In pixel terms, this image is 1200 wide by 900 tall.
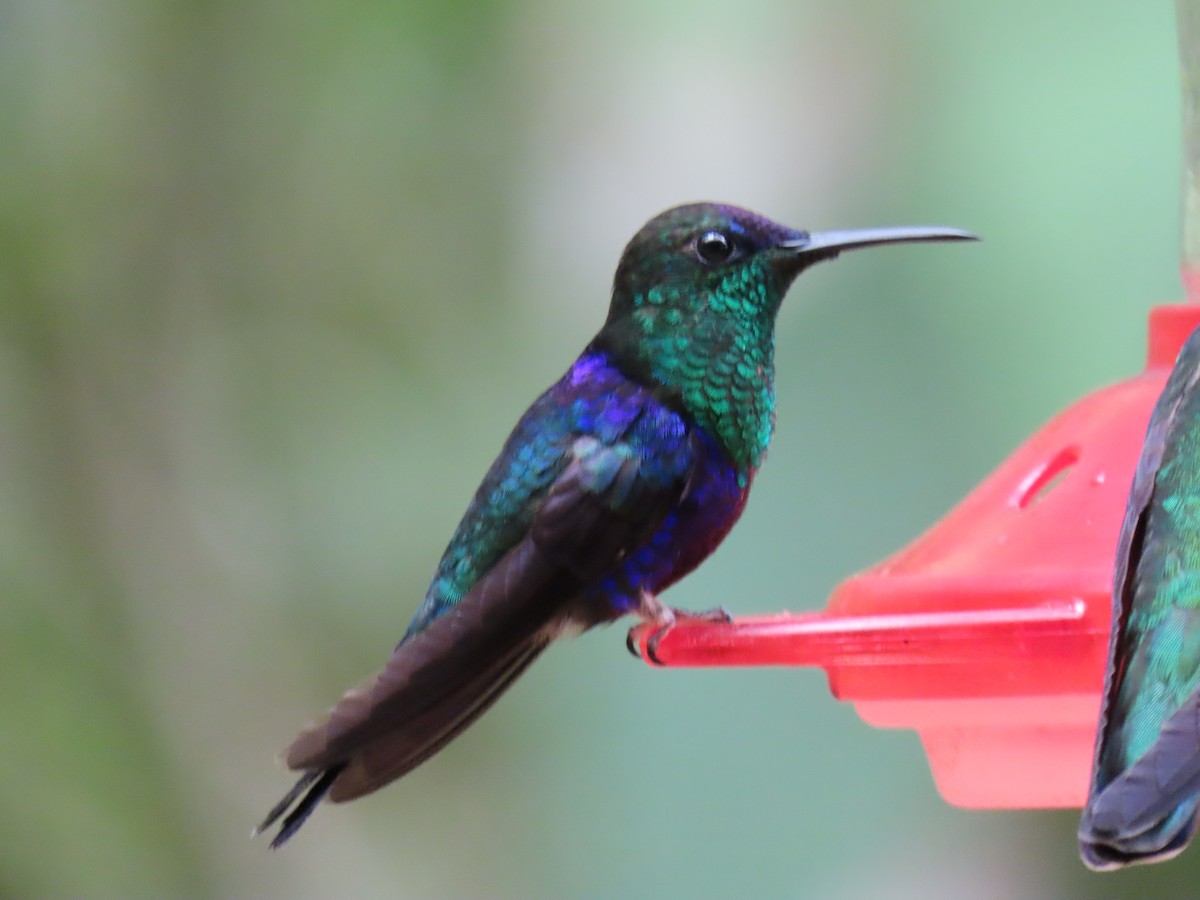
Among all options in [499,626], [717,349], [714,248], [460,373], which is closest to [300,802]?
[499,626]

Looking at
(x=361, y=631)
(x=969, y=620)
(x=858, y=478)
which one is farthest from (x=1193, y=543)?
(x=361, y=631)

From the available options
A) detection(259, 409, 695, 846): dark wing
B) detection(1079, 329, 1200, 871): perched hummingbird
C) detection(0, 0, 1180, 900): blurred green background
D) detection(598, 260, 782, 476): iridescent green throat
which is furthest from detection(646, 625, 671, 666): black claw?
detection(0, 0, 1180, 900): blurred green background

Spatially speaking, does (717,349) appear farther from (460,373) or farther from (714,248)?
(460,373)

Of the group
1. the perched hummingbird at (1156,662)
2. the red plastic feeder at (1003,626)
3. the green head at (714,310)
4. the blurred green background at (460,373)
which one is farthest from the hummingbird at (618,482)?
the blurred green background at (460,373)

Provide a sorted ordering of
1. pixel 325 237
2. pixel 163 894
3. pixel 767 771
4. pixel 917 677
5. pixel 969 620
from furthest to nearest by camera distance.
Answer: pixel 325 237 → pixel 767 771 → pixel 163 894 → pixel 917 677 → pixel 969 620

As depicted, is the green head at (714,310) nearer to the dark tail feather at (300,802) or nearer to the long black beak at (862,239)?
the long black beak at (862,239)

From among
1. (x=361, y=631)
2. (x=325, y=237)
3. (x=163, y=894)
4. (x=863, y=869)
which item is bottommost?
(x=863, y=869)

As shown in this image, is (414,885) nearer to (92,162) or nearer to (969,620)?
(92,162)

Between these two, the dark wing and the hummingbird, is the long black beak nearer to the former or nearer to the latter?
Result: the hummingbird
